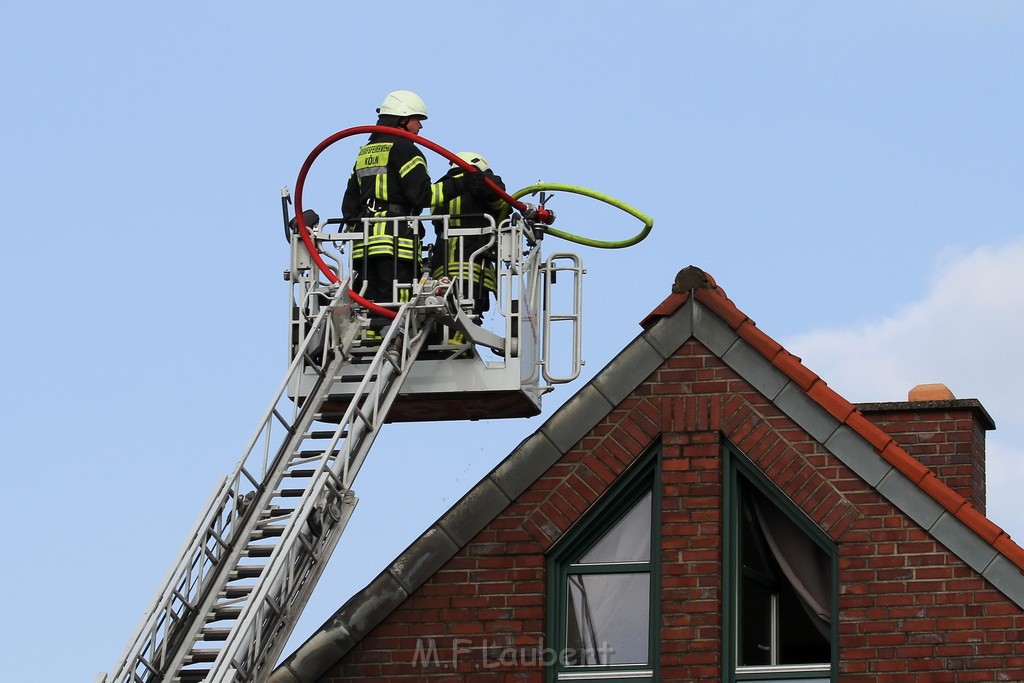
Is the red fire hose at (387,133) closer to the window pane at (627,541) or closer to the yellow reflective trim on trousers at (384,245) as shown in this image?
the yellow reflective trim on trousers at (384,245)

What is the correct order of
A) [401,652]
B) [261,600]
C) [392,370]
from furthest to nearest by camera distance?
[392,370] → [401,652] → [261,600]

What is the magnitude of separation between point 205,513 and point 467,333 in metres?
2.88

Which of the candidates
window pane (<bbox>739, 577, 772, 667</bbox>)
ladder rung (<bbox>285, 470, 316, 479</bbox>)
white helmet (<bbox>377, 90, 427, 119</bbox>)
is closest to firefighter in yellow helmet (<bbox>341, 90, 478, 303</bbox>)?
white helmet (<bbox>377, 90, 427, 119</bbox>)

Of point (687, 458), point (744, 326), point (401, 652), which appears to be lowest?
point (401, 652)

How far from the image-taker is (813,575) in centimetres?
1362

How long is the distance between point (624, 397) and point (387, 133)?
290cm

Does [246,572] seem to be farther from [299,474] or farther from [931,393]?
[931,393]

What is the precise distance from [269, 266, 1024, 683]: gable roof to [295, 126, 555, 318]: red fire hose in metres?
1.80

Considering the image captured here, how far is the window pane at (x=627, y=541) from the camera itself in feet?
45.8

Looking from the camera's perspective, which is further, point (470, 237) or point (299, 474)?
point (470, 237)

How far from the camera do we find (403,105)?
16797 millimetres

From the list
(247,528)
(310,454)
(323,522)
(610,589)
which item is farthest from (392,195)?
(610,589)

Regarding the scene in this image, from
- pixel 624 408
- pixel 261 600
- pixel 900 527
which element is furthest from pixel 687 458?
pixel 261 600

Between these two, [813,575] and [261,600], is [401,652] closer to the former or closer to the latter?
[261,600]
